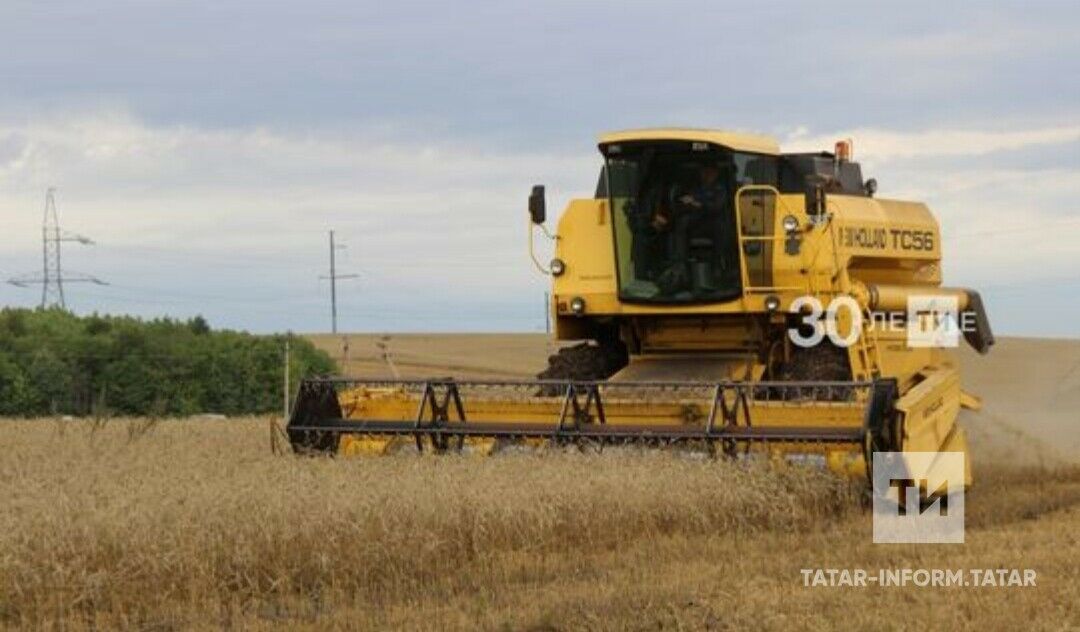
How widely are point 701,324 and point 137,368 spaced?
625 inches

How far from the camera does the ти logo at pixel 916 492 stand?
29.2 ft

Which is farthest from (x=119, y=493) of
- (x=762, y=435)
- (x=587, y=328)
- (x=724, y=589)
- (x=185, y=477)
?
(x=587, y=328)

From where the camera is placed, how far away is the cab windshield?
11047 mm

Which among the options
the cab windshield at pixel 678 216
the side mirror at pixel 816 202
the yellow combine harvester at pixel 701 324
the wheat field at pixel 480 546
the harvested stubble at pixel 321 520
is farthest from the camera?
the cab windshield at pixel 678 216

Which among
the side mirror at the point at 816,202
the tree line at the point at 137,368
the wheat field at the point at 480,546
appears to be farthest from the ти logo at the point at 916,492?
the tree line at the point at 137,368

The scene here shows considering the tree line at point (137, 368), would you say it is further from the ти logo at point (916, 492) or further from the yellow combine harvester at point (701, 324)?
the ти logo at point (916, 492)

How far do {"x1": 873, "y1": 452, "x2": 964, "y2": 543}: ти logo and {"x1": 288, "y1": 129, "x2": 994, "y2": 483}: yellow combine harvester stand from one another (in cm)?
19

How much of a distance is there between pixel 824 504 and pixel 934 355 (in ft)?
11.7

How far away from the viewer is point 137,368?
83.6ft

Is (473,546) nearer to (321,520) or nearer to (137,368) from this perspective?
(321,520)

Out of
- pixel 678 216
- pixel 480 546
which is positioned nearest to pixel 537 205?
pixel 678 216

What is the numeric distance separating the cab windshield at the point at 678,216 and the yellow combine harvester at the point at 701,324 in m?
0.01

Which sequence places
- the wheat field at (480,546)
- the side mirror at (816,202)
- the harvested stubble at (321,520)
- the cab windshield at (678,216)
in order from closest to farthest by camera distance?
the wheat field at (480,546) → the harvested stubble at (321,520) → the side mirror at (816,202) → the cab windshield at (678,216)

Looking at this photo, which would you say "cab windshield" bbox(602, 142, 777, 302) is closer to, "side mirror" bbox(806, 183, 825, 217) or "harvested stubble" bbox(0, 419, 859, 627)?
"side mirror" bbox(806, 183, 825, 217)
